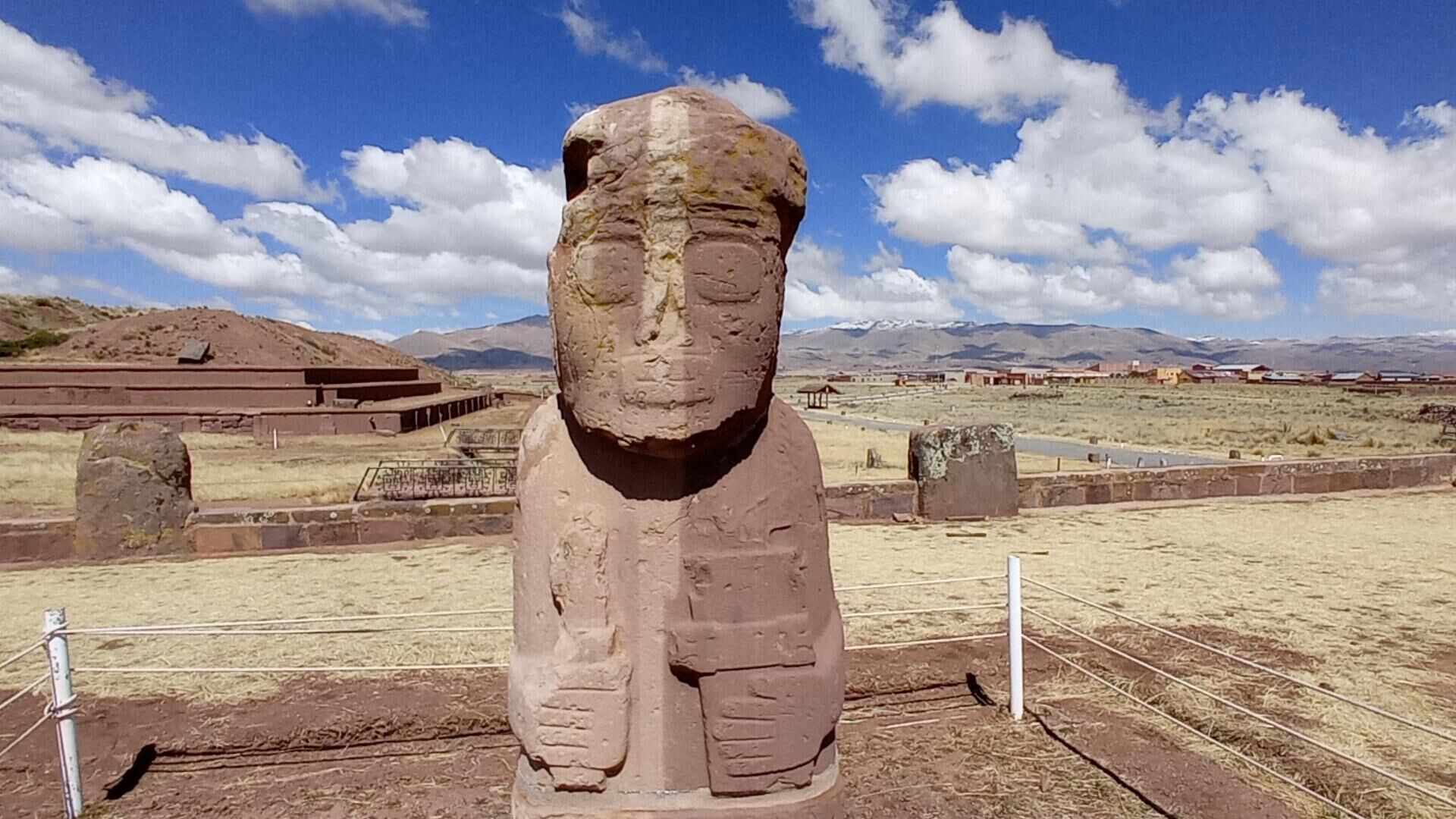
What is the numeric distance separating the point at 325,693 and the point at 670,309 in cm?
412

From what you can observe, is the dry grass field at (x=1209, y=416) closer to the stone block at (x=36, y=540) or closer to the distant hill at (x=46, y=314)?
the stone block at (x=36, y=540)

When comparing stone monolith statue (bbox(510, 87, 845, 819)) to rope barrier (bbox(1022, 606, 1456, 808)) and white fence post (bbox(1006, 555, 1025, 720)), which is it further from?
white fence post (bbox(1006, 555, 1025, 720))

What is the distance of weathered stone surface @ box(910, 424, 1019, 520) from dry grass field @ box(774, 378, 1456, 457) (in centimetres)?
224

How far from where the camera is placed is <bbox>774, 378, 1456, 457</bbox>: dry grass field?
21.2 metres

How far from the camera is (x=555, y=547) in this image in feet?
7.72

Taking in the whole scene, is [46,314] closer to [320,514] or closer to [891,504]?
[320,514]

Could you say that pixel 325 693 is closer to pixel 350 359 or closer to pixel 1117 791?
pixel 1117 791

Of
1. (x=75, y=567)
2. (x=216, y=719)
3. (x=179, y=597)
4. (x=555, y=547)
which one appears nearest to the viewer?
(x=555, y=547)

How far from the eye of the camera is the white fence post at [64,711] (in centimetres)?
371

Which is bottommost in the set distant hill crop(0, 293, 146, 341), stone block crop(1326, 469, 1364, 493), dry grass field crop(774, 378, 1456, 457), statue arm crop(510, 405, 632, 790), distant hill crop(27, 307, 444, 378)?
dry grass field crop(774, 378, 1456, 457)

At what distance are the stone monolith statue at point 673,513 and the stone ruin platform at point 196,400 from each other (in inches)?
801

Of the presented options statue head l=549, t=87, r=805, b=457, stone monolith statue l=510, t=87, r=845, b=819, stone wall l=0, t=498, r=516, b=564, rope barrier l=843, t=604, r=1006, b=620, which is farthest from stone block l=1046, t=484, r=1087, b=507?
statue head l=549, t=87, r=805, b=457

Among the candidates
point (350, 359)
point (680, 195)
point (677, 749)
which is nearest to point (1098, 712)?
point (677, 749)

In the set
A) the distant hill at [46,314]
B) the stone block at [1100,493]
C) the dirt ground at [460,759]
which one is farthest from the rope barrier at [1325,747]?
the distant hill at [46,314]
